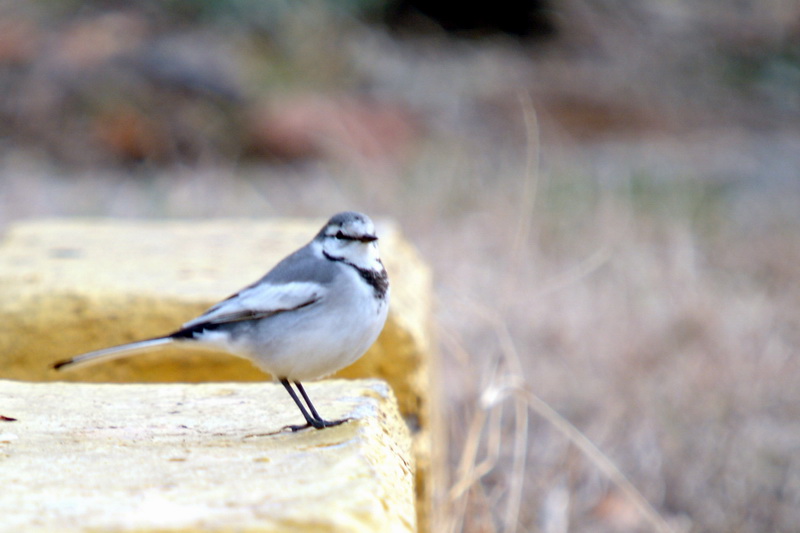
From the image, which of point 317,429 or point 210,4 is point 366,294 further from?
point 210,4

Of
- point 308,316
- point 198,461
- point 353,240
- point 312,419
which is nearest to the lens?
point 198,461

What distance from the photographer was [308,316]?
7.09ft

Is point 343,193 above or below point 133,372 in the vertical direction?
below

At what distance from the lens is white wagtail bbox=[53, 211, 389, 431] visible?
2.12 m

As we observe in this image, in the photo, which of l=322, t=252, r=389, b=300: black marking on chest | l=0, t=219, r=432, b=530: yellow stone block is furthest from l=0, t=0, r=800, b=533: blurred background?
l=322, t=252, r=389, b=300: black marking on chest

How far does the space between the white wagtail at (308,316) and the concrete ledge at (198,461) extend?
11 cm

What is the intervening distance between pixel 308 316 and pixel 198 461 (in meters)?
0.53

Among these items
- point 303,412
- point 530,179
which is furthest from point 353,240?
point 530,179

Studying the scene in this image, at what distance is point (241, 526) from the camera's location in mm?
1320

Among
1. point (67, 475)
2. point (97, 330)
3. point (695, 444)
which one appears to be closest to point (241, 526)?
point (67, 475)

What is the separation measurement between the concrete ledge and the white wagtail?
11 centimetres

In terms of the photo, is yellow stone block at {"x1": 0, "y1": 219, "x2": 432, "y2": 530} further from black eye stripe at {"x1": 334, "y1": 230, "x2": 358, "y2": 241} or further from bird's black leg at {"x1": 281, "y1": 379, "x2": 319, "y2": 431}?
bird's black leg at {"x1": 281, "y1": 379, "x2": 319, "y2": 431}

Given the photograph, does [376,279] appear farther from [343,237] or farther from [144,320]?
[144,320]

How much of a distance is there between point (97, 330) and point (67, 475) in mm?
1189
